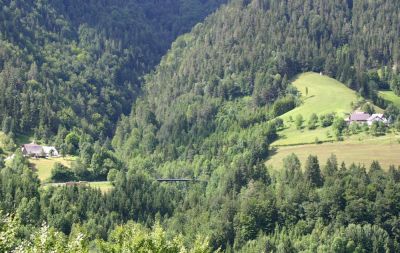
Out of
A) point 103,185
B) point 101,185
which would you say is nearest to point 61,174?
point 101,185

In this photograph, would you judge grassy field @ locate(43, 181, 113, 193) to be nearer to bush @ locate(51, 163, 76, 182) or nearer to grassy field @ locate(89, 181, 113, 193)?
grassy field @ locate(89, 181, 113, 193)

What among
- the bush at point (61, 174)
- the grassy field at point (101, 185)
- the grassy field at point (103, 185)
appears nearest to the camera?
the grassy field at point (101, 185)

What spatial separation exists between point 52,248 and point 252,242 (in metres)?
118

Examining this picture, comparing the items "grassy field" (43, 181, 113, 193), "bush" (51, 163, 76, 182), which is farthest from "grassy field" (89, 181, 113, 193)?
"bush" (51, 163, 76, 182)

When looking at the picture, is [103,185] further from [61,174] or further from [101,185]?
[61,174]

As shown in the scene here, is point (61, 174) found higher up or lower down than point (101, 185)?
higher up

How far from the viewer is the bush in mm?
191988

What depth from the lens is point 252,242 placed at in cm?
15900

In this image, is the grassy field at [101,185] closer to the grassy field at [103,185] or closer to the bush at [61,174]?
the grassy field at [103,185]

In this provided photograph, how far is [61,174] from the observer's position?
193375 millimetres

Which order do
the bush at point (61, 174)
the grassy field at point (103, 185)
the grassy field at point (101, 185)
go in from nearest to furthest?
the grassy field at point (101, 185), the grassy field at point (103, 185), the bush at point (61, 174)

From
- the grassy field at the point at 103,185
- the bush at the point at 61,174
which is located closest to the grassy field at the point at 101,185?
the grassy field at the point at 103,185

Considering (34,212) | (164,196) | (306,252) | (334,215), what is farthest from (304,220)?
(34,212)

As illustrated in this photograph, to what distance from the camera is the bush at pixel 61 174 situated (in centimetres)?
19199
